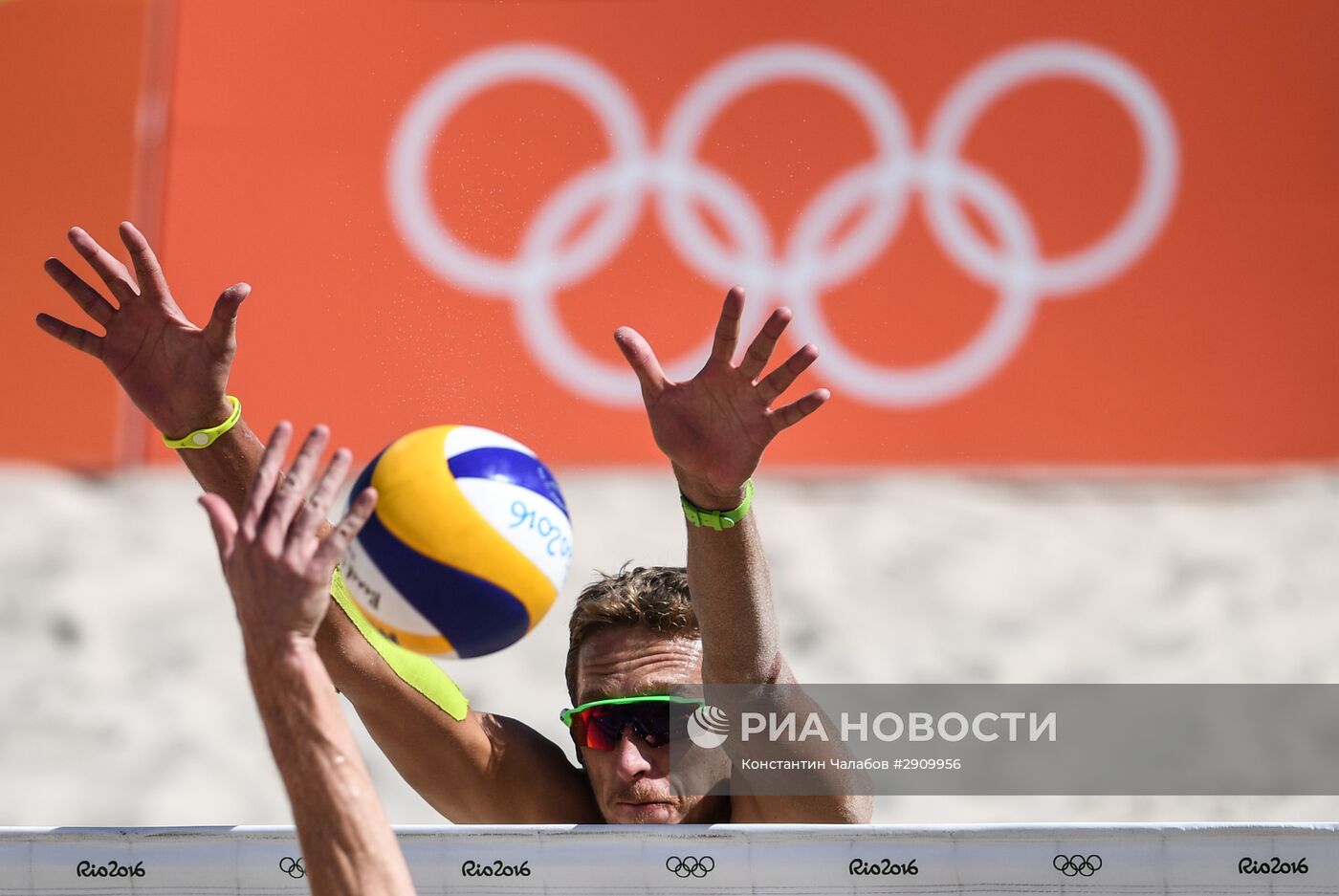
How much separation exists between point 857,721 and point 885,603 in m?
1.23

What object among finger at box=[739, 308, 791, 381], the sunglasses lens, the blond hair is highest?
finger at box=[739, 308, 791, 381]

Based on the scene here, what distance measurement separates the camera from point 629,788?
3211 millimetres

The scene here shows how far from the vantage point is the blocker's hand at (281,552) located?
6.75 ft

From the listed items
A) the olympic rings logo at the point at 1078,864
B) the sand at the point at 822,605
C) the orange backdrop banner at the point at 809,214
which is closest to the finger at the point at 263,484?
the olympic rings logo at the point at 1078,864

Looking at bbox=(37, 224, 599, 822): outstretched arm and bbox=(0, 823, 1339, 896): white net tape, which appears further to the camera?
bbox=(37, 224, 599, 822): outstretched arm

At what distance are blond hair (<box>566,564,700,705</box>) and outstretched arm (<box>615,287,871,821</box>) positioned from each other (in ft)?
1.41

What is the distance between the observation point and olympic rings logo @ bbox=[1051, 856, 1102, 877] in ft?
8.66

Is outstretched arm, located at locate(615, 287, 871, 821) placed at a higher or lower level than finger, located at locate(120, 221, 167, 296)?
lower

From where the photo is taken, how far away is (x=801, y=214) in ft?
25.0

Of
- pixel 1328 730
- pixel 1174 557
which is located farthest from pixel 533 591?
pixel 1174 557

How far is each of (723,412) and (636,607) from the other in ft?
2.10

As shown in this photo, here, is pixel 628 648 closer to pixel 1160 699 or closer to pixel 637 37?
pixel 1160 699

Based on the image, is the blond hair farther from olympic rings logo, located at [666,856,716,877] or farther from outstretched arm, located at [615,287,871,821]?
olympic rings logo, located at [666,856,716,877]

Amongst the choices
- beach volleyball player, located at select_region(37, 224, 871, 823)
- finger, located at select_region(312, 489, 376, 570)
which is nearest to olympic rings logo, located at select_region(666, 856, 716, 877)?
beach volleyball player, located at select_region(37, 224, 871, 823)
